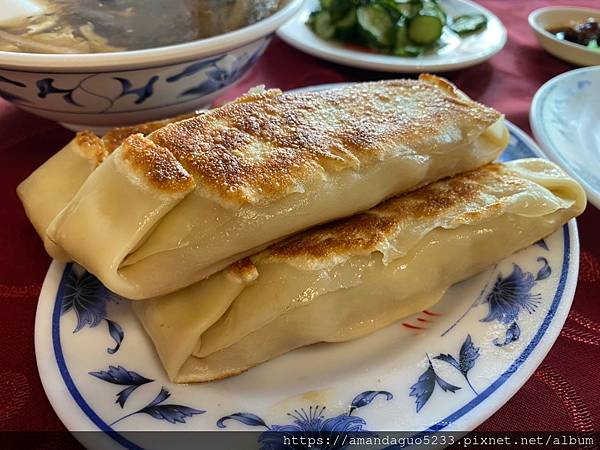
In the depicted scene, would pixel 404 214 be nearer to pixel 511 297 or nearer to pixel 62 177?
pixel 511 297

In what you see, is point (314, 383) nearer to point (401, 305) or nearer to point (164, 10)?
point (401, 305)

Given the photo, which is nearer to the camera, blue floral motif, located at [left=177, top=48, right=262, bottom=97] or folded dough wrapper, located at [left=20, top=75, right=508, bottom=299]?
folded dough wrapper, located at [left=20, top=75, right=508, bottom=299]

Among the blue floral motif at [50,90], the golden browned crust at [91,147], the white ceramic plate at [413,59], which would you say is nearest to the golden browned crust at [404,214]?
the golden browned crust at [91,147]

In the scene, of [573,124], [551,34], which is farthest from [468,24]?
[573,124]

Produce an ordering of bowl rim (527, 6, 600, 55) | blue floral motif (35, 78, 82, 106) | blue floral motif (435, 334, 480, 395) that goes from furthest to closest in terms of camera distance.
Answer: bowl rim (527, 6, 600, 55) < blue floral motif (35, 78, 82, 106) < blue floral motif (435, 334, 480, 395)

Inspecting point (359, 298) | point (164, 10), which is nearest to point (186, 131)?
point (359, 298)

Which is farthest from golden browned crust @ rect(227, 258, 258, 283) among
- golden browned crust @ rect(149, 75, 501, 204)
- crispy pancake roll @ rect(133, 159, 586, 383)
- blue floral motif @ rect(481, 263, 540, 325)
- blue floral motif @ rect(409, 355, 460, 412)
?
blue floral motif @ rect(481, 263, 540, 325)

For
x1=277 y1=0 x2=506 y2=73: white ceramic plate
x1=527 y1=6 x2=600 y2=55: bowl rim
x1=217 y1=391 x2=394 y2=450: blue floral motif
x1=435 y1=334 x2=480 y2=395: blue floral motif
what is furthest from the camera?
x1=527 y1=6 x2=600 y2=55: bowl rim

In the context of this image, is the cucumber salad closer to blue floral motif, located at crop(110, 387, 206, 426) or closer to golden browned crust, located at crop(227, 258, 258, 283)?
golden browned crust, located at crop(227, 258, 258, 283)

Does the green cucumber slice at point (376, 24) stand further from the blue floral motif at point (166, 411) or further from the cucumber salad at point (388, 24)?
the blue floral motif at point (166, 411)
